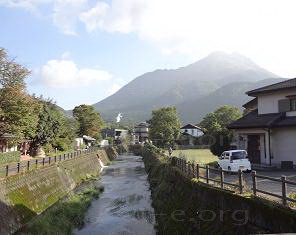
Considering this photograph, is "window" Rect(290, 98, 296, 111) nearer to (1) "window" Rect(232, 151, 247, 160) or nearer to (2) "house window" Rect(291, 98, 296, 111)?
(2) "house window" Rect(291, 98, 296, 111)

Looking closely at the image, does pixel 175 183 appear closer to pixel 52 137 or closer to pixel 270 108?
pixel 270 108

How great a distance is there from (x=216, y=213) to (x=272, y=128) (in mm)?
16735

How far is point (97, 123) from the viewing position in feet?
297

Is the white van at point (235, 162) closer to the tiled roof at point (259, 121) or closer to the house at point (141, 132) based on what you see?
the tiled roof at point (259, 121)

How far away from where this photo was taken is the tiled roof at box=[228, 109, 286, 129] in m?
27.1

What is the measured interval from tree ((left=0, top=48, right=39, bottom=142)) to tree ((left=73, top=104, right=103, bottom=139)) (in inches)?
1866

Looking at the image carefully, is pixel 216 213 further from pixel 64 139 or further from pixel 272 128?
pixel 64 139

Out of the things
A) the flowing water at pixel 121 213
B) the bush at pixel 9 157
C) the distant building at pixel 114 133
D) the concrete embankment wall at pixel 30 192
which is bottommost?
the flowing water at pixel 121 213

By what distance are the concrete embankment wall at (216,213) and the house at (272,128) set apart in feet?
37.1

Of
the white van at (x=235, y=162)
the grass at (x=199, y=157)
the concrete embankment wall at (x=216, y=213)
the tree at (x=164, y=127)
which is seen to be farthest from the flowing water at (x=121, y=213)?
the tree at (x=164, y=127)

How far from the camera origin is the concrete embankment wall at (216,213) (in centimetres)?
909

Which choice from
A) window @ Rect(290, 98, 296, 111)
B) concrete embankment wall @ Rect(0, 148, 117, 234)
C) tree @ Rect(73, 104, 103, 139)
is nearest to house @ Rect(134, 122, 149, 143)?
tree @ Rect(73, 104, 103, 139)

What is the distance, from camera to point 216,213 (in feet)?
39.8

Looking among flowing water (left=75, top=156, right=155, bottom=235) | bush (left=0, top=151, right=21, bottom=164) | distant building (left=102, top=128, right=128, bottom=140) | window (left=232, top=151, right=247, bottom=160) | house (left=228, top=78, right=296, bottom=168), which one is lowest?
flowing water (left=75, top=156, right=155, bottom=235)
